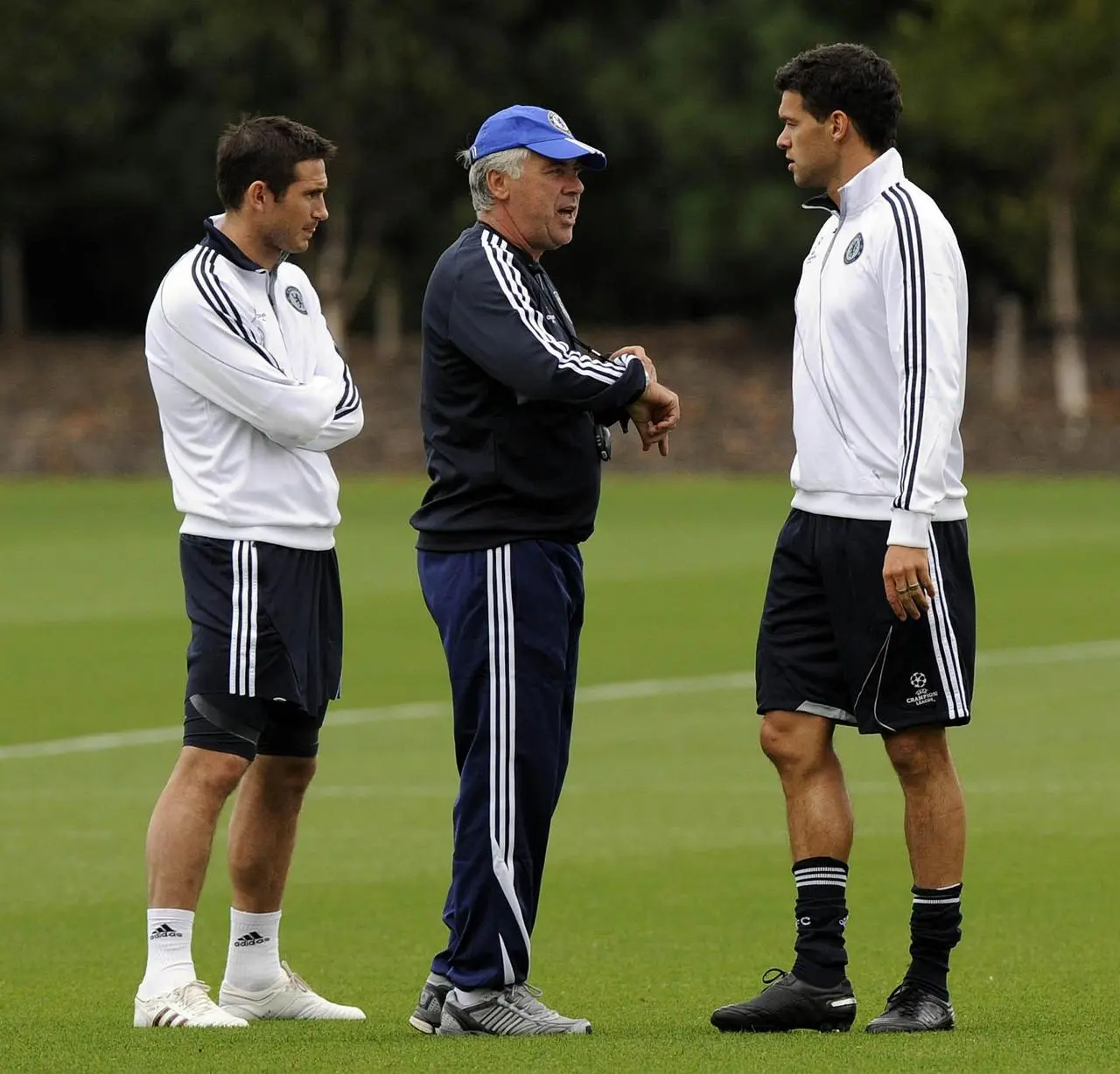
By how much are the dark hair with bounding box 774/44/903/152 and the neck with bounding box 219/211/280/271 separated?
1541 millimetres

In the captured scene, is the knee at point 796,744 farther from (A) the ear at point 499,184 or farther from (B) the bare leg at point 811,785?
(A) the ear at point 499,184

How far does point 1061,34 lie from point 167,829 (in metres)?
37.9

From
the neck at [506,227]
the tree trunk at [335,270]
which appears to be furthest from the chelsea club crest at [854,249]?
the tree trunk at [335,270]

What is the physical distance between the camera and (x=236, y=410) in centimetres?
661

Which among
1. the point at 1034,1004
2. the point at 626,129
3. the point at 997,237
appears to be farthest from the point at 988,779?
the point at 626,129

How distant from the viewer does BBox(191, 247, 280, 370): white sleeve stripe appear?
667 centimetres

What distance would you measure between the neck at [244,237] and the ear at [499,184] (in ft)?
2.50

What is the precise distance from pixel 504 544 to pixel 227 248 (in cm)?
123

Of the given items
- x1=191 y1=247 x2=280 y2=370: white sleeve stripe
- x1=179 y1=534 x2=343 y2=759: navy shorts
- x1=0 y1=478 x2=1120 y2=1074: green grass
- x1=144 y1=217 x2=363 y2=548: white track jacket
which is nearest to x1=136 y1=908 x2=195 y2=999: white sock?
x1=0 y1=478 x2=1120 y2=1074: green grass

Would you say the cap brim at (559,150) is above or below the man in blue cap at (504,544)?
above

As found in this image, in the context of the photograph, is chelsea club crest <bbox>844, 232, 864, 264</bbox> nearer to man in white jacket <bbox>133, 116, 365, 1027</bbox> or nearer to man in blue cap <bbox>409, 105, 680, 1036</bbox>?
man in blue cap <bbox>409, 105, 680, 1036</bbox>

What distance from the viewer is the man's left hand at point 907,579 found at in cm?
617

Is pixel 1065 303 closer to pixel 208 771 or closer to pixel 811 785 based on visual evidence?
pixel 811 785

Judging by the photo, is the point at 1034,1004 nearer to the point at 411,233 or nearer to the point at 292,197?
the point at 292,197
